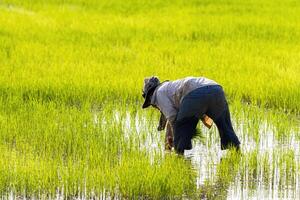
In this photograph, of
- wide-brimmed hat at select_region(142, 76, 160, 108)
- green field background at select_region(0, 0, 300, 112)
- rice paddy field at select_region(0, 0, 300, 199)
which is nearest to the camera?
rice paddy field at select_region(0, 0, 300, 199)

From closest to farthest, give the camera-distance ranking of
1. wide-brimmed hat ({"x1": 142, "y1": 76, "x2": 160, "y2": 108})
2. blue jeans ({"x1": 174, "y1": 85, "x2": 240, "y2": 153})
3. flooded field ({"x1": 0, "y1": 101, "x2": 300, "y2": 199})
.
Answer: flooded field ({"x1": 0, "y1": 101, "x2": 300, "y2": 199})
blue jeans ({"x1": 174, "y1": 85, "x2": 240, "y2": 153})
wide-brimmed hat ({"x1": 142, "y1": 76, "x2": 160, "y2": 108})

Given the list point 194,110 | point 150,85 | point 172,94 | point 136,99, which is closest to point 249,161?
point 194,110

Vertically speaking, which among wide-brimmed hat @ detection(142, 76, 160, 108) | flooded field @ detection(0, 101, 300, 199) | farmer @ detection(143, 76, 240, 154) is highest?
wide-brimmed hat @ detection(142, 76, 160, 108)

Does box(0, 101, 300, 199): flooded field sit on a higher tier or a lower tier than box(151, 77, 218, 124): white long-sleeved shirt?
lower

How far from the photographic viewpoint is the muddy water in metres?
4.69

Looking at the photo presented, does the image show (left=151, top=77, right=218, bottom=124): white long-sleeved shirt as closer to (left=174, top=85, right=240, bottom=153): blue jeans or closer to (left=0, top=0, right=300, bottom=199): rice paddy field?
(left=174, top=85, right=240, bottom=153): blue jeans

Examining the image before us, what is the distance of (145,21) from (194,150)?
22.2 feet

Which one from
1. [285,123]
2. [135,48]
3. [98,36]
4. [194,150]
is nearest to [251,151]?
[194,150]

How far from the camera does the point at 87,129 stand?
19.9 feet

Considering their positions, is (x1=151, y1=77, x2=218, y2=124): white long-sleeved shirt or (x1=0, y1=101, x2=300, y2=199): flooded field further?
(x1=151, y1=77, x2=218, y2=124): white long-sleeved shirt

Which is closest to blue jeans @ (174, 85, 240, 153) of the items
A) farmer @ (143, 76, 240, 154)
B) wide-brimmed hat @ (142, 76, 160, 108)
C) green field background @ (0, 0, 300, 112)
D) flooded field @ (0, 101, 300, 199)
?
farmer @ (143, 76, 240, 154)

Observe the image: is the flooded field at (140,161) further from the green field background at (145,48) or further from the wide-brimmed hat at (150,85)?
the green field background at (145,48)

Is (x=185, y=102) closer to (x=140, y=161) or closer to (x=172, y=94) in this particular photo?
(x=172, y=94)

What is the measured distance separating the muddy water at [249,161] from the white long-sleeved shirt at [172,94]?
1.45 feet
